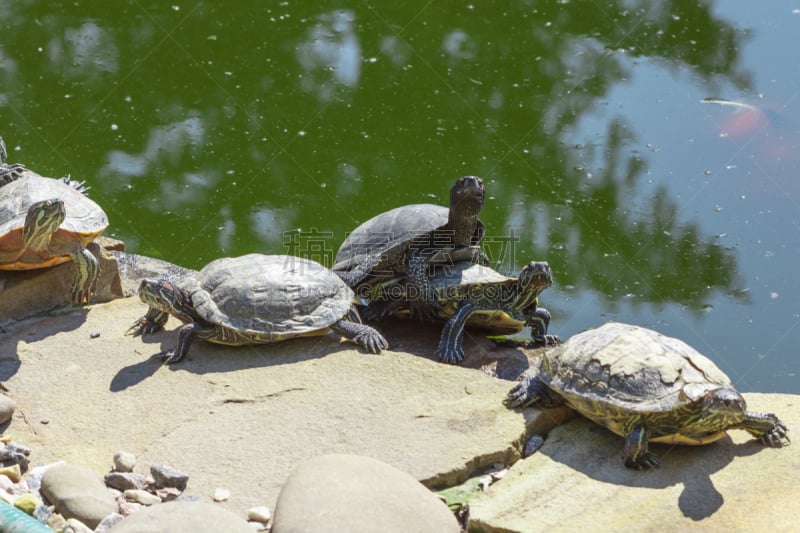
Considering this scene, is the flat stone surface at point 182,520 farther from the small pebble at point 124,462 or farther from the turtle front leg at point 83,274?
the turtle front leg at point 83,274

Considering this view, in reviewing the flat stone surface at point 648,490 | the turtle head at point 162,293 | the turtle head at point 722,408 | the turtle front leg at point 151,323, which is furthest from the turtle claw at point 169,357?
the turtle head at point 722,408

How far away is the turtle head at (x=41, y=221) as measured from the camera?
5953 millimetres

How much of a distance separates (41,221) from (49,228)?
71 mm

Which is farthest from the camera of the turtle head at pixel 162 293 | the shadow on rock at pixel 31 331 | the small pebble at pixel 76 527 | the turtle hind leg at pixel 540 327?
the turtle hind leg at pixel 540 327

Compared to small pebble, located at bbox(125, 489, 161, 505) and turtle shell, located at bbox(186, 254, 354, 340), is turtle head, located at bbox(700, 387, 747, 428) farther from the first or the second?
small pebble, located at bbox(125, 489, 161, 505)

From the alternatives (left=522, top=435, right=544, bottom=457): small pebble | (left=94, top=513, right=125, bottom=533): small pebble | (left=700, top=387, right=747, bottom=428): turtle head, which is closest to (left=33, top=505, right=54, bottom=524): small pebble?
(left=94, top=513, right=125, bottom=533): small pebble

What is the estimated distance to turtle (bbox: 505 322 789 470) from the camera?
14.3 ft

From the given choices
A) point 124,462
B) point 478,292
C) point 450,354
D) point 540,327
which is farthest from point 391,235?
point 124,462

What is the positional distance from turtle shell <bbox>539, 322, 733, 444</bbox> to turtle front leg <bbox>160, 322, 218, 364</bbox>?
2025 mm

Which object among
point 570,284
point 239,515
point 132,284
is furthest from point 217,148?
point 239,515

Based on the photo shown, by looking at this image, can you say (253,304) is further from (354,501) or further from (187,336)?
(354,501)

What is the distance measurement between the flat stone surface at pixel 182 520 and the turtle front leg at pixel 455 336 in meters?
2.69

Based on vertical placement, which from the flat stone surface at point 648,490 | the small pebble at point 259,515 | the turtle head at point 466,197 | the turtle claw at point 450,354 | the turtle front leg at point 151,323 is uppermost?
the turtle head at point 466,197

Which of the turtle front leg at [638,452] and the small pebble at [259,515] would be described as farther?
the turtle front leg at [638,452]
